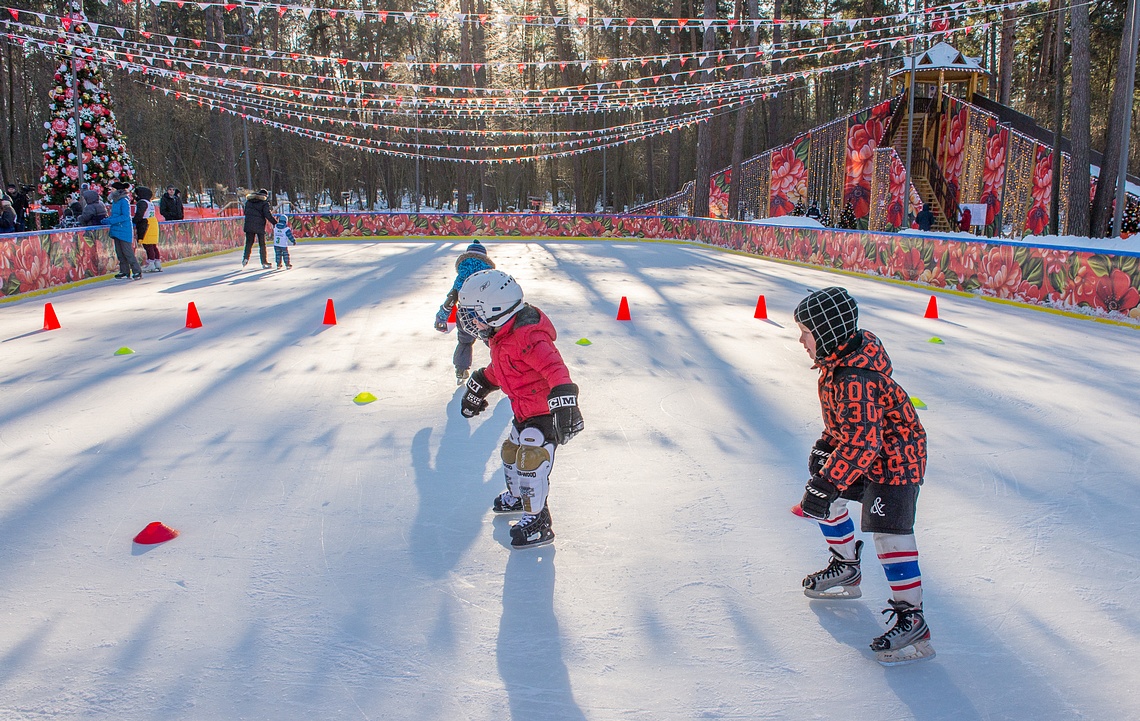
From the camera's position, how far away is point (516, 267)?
16.9 metres

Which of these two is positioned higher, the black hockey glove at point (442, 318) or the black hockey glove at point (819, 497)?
the black hockey glove at point (442, 318)

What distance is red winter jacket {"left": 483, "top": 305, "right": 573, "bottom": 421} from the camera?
3127 mm

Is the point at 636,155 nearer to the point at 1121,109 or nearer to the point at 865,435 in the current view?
the point at 1121,109

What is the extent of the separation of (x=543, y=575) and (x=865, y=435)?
4.47 feet

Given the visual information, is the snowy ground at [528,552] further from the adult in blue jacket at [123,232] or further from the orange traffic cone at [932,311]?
the adult in blue jacket at [123,232]

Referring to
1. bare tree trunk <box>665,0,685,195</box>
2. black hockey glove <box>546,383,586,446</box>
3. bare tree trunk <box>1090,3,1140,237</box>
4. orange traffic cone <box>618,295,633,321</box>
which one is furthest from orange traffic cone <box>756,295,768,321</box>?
bare tree trunk <box>665,0,685,195</box>

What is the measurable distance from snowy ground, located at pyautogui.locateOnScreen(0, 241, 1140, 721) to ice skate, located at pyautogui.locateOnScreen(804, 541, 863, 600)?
0.07 meters

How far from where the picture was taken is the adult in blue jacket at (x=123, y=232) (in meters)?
13.3

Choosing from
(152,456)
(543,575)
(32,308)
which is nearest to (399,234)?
(32,308)

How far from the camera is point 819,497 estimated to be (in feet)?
7.95

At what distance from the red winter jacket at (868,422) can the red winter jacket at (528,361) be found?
108cm

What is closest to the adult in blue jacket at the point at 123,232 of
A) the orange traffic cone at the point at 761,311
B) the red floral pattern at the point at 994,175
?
the orange traffic cone at the point at 761,311

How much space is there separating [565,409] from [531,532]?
2.04 feet

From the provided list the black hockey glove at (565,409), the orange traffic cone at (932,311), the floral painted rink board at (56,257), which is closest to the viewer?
the black hockey glove at (565,409)
